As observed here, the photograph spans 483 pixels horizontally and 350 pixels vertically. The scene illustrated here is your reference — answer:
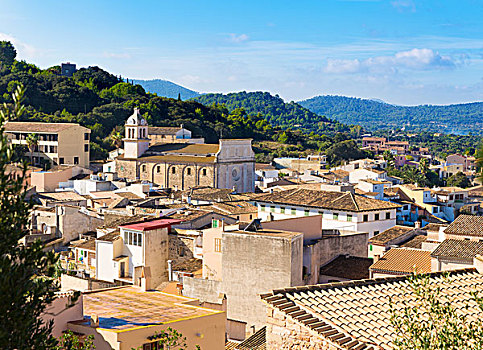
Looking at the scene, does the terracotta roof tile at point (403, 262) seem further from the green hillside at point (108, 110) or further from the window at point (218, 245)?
the green hillside at point (108, 110)

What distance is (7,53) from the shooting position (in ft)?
379

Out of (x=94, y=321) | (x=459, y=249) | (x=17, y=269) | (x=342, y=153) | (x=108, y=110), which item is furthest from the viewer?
(x=342, y=153)

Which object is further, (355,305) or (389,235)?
(389,235)

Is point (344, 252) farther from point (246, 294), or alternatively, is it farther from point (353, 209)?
point (353, 209)

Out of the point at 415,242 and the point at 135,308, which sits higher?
the point at 135,308

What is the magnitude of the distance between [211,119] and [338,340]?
4192 inches

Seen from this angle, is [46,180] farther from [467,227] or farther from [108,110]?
[108,110]

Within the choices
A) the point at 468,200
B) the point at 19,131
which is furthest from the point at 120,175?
the point at 468,200

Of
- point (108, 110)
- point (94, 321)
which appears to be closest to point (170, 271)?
point (94, 321)

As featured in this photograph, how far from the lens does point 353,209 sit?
32.5 meters

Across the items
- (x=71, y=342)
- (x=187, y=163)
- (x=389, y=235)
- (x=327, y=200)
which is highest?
(x=71, y=342)

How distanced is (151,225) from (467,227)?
38.5 ft

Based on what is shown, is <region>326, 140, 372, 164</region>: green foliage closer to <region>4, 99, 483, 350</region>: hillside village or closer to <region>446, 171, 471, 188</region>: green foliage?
<region>446, 171, 471, 188</region>: green foliage

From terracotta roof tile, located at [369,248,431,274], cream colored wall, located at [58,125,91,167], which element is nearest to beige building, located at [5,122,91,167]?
cream colored wall, located at [58,125,91,167]
